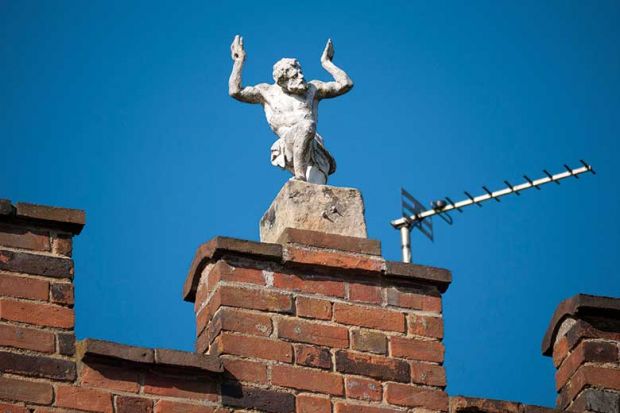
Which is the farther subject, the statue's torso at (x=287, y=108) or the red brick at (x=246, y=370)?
the statue's torso at (x=287, y=108)

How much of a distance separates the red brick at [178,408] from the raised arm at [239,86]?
8.44 feet

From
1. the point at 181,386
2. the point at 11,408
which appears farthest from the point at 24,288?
the point at 181,386

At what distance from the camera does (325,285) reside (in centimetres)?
1255

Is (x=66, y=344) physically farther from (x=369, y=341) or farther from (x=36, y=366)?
(x=369, y=341)

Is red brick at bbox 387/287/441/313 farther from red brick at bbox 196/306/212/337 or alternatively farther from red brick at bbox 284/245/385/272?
red brick at bbox 196/306/212/337

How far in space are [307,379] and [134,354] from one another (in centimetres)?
114

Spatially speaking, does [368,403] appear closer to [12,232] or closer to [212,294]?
[212,294]

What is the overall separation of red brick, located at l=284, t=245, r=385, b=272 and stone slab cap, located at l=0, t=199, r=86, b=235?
1423 millimetres

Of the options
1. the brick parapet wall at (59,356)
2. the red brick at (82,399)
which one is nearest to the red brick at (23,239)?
the brick parapet wall at (59,356)

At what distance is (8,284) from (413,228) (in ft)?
28.1

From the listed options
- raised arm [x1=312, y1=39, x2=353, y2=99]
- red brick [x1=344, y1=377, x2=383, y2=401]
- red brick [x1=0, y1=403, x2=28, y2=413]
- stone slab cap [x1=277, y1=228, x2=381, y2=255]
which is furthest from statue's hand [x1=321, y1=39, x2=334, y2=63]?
red brick [x1=0, y1=403, x2=28, y2=413]

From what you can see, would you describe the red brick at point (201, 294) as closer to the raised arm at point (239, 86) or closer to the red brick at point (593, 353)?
the raised arm at point (239, 86)

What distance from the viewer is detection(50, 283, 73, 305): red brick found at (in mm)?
11750

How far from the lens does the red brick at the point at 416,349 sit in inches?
492
